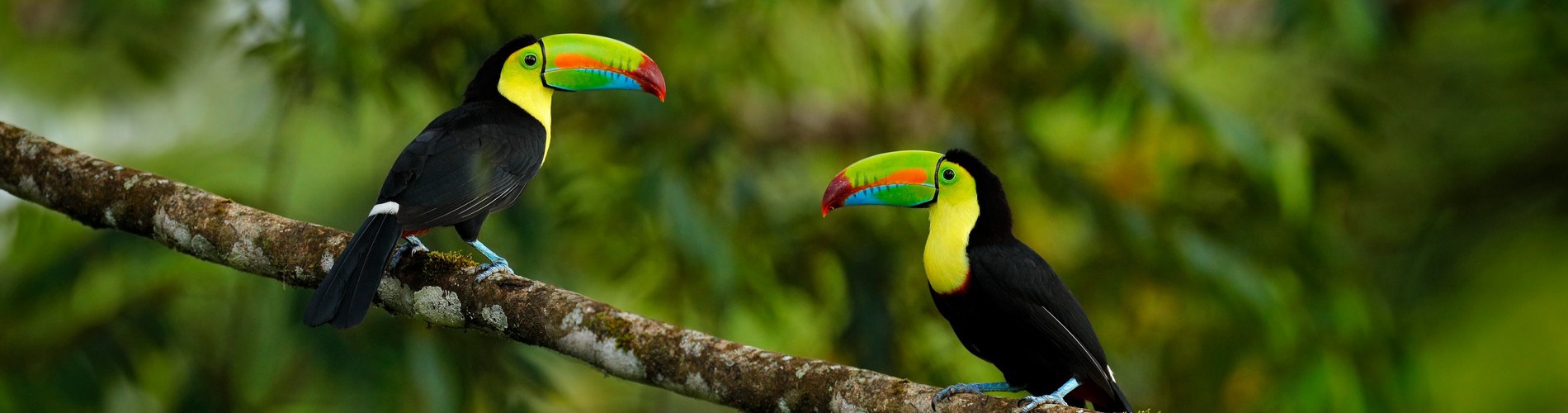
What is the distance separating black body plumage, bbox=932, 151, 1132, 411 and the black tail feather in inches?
39.2

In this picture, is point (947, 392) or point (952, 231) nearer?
point (947, 392)

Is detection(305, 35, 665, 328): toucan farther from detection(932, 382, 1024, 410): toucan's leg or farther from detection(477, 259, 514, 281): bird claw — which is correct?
detection(932, 382, 1024, 410): toucan's leg

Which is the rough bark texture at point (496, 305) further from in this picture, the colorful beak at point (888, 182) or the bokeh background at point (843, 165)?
the bokeh background at point (843, 165)

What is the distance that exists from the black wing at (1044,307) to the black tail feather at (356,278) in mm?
1045

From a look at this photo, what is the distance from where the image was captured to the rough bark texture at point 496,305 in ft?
6.82

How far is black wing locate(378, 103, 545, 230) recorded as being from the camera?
2.13 meters

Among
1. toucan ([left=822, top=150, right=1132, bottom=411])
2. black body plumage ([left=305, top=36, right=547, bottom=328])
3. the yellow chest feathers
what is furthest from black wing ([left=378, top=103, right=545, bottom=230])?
the yellow chest feathers

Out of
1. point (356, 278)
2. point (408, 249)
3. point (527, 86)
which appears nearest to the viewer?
point (356, 278)

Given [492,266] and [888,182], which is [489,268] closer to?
[492,266]

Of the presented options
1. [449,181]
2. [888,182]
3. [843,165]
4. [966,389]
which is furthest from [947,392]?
[843,165]

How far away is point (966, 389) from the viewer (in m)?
2.13

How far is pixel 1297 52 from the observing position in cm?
682

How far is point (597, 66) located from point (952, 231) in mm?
726

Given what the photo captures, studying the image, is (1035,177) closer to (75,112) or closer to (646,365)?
(646,365)
